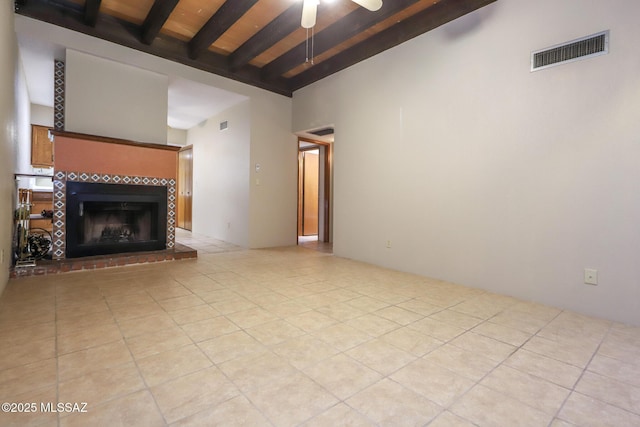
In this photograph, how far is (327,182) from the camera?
6.77m

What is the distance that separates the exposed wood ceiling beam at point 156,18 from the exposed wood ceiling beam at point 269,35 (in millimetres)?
1106

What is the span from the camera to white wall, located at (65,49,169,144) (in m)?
3.85

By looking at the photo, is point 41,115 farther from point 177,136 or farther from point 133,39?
point 133,39

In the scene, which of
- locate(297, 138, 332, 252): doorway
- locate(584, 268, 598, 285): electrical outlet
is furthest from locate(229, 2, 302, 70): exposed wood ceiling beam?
locate(584, 268, 598, 285): electrical outlet

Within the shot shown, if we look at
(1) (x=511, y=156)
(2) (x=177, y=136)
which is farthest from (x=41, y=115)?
(1) (x=511, y=156)

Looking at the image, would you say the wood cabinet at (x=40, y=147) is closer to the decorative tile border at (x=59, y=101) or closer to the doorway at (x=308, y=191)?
the decorative tile border at (x=59, y=101)

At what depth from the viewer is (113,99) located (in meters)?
4.12

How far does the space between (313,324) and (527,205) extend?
2.32 meters

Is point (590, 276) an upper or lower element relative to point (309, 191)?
lower

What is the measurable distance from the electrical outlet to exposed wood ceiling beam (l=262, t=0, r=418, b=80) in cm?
308

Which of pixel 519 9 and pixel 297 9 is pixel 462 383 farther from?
pixel 297 9

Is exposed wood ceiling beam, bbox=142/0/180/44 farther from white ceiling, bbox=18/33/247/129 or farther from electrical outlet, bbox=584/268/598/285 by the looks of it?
electrical outlet, bbox=584/268/598/285

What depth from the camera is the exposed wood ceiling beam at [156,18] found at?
343 cm

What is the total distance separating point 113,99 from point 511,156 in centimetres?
490
